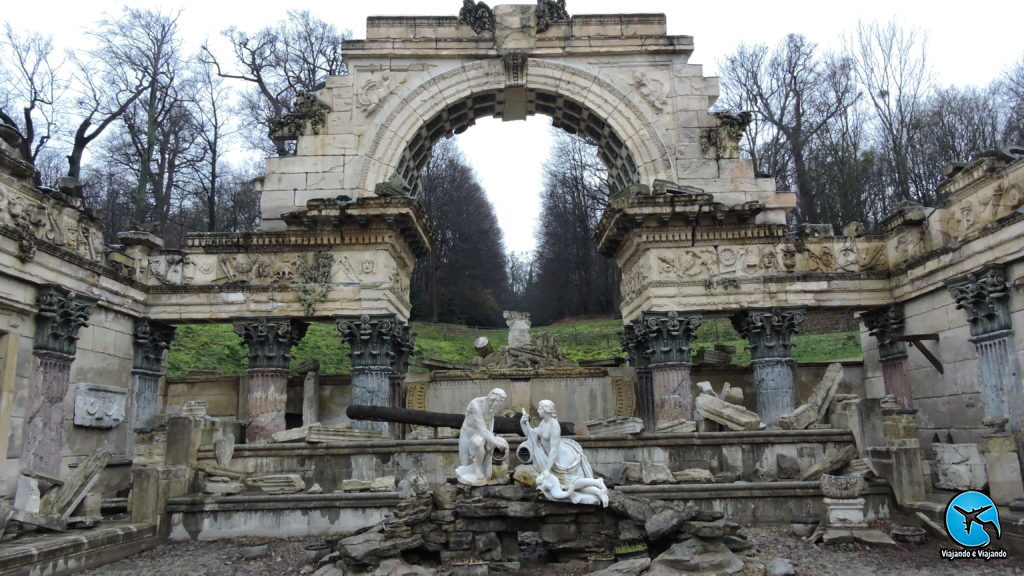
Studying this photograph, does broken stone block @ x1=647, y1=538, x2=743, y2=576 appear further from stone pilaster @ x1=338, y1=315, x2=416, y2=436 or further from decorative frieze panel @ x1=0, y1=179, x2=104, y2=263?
decorative frieze panel @ x1=0, y1=179, x2=104, y2=263

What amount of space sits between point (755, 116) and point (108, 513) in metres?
28.8

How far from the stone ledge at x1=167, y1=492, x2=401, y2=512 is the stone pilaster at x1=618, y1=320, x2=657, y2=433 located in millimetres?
7051

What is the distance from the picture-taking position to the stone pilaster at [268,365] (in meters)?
14.3

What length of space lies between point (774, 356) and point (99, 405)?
13.3 metres

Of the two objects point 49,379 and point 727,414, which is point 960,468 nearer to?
point 727,414

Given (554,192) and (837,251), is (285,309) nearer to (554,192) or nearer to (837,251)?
(837,251)

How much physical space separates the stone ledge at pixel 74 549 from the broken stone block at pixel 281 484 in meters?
1.56

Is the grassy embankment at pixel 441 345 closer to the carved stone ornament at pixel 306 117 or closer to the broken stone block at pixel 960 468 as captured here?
the carved stone ornament at pixel 306 117

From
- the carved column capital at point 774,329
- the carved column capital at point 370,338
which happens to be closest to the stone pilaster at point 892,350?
the carved column capital at point 774,329

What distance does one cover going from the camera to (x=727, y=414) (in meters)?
11.8

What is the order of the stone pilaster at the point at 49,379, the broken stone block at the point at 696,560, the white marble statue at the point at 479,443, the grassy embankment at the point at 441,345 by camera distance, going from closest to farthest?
the broken stone block at the point at 696,560 → the white marble statue at the point at 479,443 → the stone pilaster at the point at 49,379 → the grassy embankment at the point at 441,345

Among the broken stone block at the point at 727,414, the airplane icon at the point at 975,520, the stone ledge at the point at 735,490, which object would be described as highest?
the broken stone block at the point at 727,414

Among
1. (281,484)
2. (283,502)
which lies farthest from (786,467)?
(281,484)

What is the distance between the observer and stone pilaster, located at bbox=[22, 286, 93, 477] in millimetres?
11164
